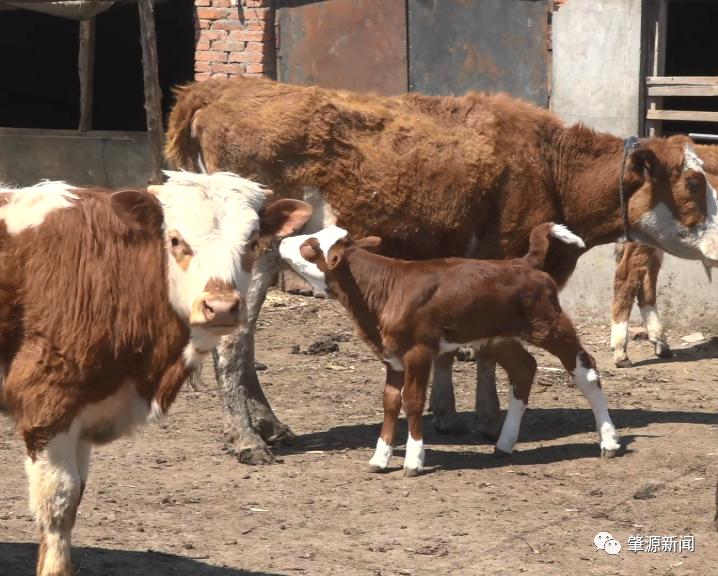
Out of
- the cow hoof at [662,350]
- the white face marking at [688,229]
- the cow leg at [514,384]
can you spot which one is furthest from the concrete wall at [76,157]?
the cow leg at [514,384]

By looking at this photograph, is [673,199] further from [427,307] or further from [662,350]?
[662,350]

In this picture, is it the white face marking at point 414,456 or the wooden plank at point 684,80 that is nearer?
the white face marking at point 414,456

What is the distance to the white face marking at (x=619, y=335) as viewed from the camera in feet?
36.4

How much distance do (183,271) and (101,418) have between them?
2.41 feet

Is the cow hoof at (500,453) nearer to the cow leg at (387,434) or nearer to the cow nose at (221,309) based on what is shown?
the cow leg at (387,434)

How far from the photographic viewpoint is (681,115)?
37.9 feet

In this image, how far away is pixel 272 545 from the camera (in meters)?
6.55

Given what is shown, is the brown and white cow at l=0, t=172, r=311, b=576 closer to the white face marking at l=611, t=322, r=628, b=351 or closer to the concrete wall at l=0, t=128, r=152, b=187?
the white face marking at l=611, t=322, r=628, b=351

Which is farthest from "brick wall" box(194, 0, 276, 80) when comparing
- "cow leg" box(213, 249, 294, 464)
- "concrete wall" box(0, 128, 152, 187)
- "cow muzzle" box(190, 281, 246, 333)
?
"cow muzzle" box(190, 281, 246, 333)

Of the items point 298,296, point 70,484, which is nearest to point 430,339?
point 70,484

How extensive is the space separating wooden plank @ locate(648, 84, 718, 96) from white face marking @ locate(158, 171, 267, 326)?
685 cm

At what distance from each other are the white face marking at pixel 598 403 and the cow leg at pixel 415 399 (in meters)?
1.05

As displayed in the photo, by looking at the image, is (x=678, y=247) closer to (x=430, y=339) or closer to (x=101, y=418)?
(x=430, y=339)

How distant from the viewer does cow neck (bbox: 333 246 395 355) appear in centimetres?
799
